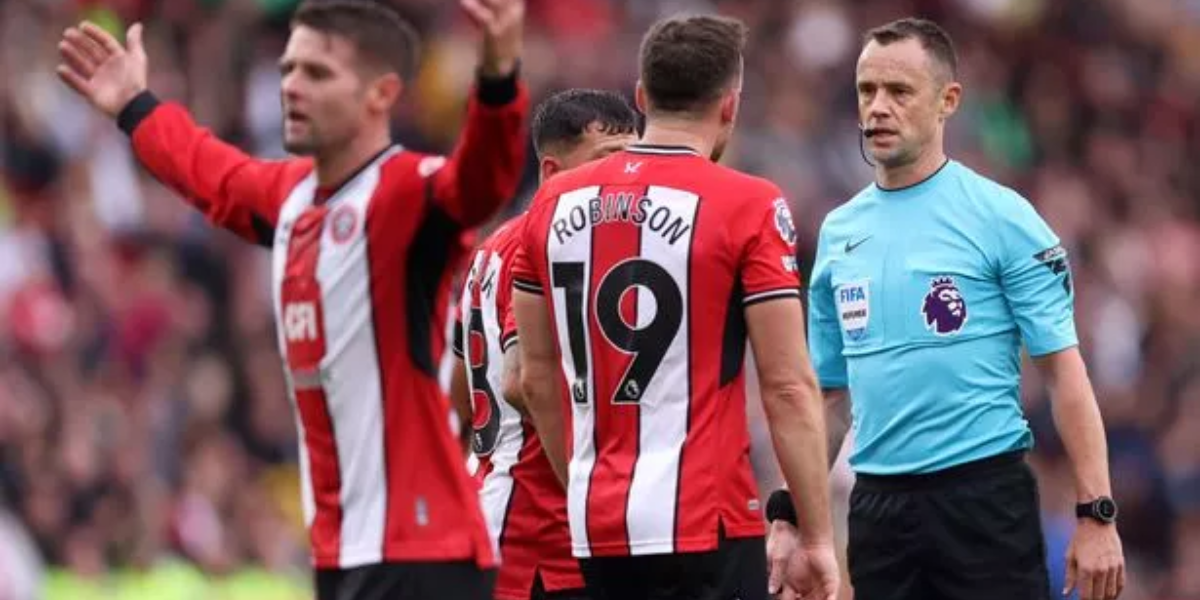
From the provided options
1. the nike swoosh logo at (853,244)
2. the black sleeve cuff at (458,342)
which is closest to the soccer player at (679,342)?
the nike swoosh logo at (853,244)

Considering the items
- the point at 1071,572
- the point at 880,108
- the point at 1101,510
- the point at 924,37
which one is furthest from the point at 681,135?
the point at 1071,572

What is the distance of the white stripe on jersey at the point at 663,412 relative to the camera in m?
8.96

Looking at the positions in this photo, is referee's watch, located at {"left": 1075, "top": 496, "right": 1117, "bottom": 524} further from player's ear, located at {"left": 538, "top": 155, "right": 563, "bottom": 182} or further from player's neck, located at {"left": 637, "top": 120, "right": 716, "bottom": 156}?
player's ear, located at {"left": 538, "top": 155, "right": 563, "bottom": 182}

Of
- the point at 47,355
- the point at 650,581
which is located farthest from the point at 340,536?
the point at 47,355

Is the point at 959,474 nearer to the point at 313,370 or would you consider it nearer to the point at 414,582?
the point at 414,582

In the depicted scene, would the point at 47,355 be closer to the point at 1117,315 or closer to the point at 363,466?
the point at 1117,315

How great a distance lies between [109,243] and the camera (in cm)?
1911

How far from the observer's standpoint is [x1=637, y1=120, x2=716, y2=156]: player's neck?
360 inches

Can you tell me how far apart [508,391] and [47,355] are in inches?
339

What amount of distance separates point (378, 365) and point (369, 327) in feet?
0.33

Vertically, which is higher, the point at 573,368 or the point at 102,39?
the point at 102,39

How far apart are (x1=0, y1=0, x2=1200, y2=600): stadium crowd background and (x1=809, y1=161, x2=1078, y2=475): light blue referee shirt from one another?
7526mm

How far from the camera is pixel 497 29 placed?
783cm

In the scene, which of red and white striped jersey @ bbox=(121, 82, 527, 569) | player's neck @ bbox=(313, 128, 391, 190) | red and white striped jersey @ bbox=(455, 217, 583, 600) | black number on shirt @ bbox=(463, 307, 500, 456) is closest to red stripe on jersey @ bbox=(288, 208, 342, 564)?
red and white striped jersey @ bbox=(121, 82, 527, 569)
